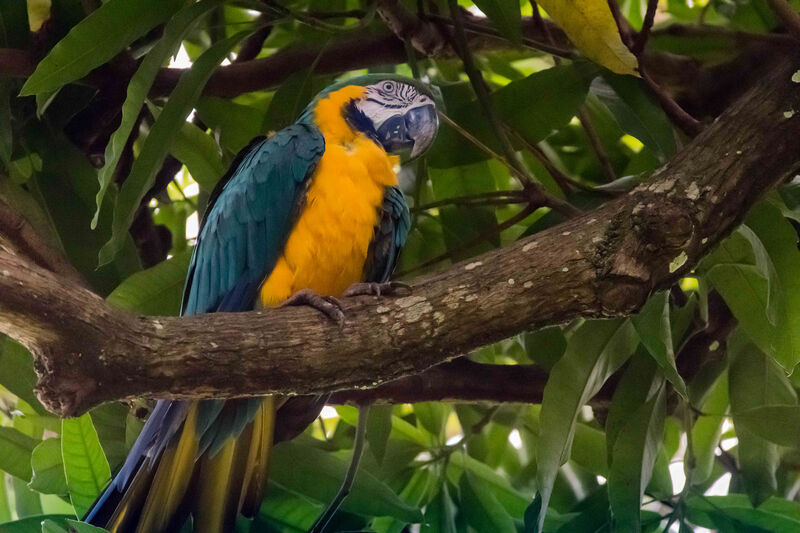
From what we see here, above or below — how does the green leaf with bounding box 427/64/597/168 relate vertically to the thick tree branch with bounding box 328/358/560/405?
above


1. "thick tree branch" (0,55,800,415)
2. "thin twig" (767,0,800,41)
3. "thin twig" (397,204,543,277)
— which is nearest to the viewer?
"thick tree branch" (0,55,800,415)

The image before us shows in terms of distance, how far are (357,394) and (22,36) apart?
0.63 meters

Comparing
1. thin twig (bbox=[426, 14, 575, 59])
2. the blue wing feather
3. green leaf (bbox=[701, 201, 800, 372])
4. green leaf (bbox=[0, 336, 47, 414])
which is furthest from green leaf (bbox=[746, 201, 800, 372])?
green leaf (bbox=[0, 336, 47, 414])

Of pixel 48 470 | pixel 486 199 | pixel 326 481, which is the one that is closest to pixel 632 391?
pixel 486 199

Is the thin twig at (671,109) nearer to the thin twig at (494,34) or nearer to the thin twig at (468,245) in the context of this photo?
the thin twig at (494,34)

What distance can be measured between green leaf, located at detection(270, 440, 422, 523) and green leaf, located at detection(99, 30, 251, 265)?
0.37 m

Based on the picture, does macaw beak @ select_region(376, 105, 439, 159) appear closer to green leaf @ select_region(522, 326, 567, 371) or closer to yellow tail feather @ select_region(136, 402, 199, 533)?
green leaf @ select_region(522, 326, 567, 371)

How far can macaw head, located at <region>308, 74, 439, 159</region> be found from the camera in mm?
1155

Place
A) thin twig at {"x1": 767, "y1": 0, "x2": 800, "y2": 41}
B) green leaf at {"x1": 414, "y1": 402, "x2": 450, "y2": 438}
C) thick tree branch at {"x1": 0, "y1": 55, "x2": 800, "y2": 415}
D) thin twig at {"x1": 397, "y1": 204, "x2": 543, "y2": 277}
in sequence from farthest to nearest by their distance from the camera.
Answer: green leaf at {"x1": 414, "y1": 402, "x2": 450, "y2": 438}
thin twig at {"x1": 397, "y1": 204, "x2": 543, "y2": 277}
thin twig at {"x1": 767, "y1": 0, "x2": 800, "y2": 41}
thick tree branch at {"x1": 0, "y1": 55, "x2": 800, "y2": 415}

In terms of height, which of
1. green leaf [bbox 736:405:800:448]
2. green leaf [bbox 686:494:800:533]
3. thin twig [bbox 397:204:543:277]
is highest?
thin twig [bbox 397:204:543:277]

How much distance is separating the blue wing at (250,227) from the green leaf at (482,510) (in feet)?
1.26

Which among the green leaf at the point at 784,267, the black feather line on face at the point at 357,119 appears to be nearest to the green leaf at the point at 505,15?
the black feather line on face at the point at 357,119

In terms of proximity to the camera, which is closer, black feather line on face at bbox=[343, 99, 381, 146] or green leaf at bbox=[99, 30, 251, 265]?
green leaf at bbox=[99, 30, 251, 265]

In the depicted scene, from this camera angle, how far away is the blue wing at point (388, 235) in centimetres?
114
